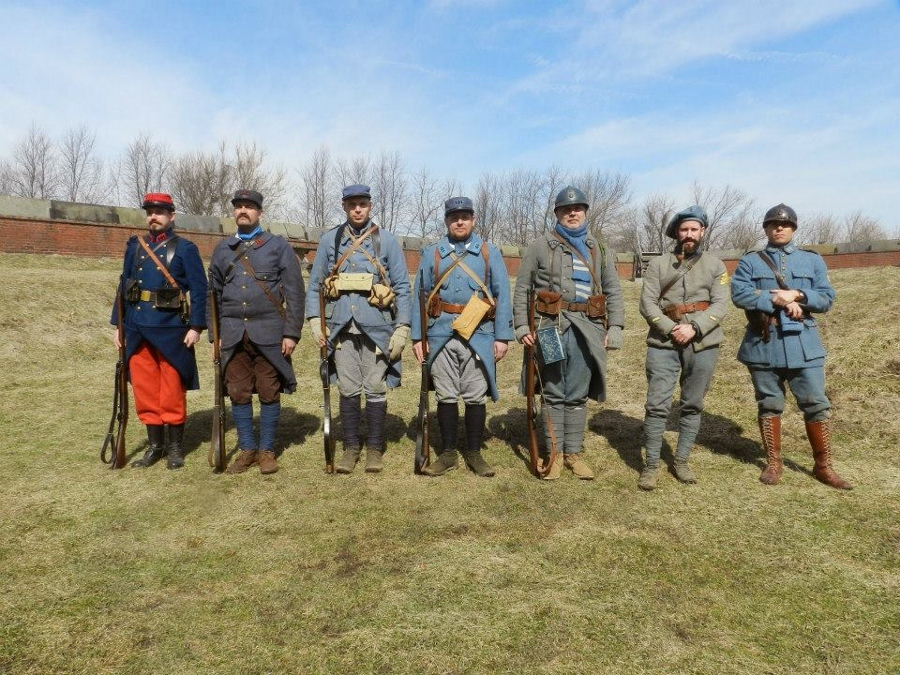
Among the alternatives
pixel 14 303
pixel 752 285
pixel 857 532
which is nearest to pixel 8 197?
pixel 14 303

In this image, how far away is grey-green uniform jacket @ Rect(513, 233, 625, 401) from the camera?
456cm

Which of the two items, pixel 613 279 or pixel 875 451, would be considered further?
pixel 875 451

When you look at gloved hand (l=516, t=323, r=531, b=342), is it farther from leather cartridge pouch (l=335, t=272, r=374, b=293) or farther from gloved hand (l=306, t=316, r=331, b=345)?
gloved hand (l=306, t=316, r=331, b=345)

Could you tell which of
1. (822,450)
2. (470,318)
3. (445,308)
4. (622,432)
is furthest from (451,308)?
(822,450)

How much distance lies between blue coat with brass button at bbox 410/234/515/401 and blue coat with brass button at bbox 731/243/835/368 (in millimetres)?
1957

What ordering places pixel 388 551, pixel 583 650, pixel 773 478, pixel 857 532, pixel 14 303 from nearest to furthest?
pixel 583 650 → pixel 388 551 → pixel 857 532 → pixel 773 478 → pixel 14 303

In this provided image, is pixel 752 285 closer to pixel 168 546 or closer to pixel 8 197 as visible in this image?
pixel 168 546

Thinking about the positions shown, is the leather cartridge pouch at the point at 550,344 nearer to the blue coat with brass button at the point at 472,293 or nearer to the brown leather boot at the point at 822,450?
the blue coat with brass button at the point at 472,293

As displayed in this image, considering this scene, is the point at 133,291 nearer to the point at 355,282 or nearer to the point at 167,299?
the point at 167,299

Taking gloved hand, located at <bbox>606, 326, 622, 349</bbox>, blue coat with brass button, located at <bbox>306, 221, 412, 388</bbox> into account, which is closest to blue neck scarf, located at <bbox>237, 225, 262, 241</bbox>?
blue coat with brass button, located at <bbox>306, 221, 412, 388</bbox>

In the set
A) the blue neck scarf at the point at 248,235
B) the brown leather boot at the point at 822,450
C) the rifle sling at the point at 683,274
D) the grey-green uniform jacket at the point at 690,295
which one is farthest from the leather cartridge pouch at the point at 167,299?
the brown leather boot at the point at 822,450

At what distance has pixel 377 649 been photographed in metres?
2.42

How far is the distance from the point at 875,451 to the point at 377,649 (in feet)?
16.0

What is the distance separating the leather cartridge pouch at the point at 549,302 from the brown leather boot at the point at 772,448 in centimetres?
198
